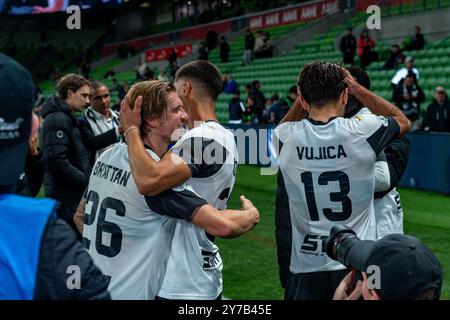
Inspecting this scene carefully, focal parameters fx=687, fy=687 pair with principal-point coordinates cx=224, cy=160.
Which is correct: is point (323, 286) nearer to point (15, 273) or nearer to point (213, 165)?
point (213, 165)

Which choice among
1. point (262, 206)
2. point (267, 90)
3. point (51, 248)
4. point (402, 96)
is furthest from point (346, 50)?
point (51, 248)

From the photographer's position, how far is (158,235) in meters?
2.90

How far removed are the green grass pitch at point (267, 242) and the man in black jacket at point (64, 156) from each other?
1.54m

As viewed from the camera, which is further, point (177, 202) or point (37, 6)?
point (37, 6)

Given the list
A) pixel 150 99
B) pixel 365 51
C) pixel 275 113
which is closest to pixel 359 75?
pixel 150 99

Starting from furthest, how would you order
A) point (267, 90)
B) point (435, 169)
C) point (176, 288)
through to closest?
point (267, 90) < point (435, 169) < point (176, 288)

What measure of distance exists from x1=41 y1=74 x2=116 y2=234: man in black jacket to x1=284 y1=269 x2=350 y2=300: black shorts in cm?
261

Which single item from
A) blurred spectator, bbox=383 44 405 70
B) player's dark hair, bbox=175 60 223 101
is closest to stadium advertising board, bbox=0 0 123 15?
blurred spectator, bbox=383 44 405 70

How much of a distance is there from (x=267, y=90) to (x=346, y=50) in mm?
3782

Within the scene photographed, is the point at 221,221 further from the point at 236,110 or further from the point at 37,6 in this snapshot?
the point at 37,6

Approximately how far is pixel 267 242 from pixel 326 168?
4.75 meters

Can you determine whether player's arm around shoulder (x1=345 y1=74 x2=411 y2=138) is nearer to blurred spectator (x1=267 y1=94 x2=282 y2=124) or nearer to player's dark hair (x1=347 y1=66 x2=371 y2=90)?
player's dark hair (x1=347 y1=66 x2=371 y2=90)

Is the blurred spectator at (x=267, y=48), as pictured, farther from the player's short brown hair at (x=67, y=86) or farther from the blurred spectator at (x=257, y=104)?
the player's short brown hair at (x=67, y=86)

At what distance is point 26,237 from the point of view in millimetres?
1509
